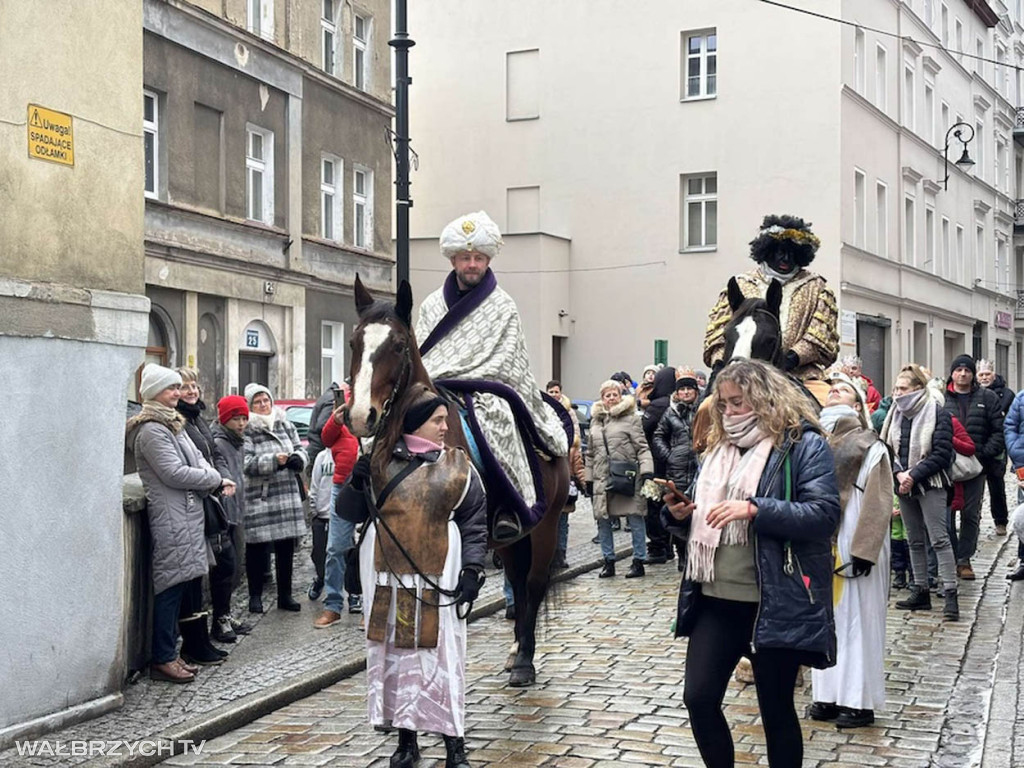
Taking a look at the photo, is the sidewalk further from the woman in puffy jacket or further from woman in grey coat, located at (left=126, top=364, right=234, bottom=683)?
the woman in puffy jacket

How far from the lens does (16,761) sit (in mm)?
6516

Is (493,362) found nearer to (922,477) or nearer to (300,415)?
(922,477)

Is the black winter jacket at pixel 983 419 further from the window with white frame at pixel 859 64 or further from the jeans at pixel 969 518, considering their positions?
the window with white frame at pixel 859 64

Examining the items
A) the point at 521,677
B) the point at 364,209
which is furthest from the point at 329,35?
the point at 521,677

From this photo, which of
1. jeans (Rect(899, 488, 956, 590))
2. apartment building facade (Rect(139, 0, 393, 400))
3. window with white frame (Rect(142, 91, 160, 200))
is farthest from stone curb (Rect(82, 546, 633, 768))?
window with white frame (Rect(142, 91, 160, 200))

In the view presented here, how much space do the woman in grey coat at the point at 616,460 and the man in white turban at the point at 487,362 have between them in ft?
17.6

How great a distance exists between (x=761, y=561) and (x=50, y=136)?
4509 mm

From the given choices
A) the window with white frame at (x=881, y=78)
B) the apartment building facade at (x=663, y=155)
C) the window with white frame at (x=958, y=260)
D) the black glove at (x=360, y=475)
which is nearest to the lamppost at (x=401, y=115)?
the black glove at (x=360, y=475)

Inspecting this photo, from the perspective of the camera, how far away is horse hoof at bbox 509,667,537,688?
27.2 feet

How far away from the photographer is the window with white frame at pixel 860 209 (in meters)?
32.3

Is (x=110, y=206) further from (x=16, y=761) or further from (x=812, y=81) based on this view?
(x=812, y=81)

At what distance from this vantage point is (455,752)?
6.30 meters

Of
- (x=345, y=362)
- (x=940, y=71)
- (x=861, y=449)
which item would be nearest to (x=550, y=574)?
(x=861, y=449)

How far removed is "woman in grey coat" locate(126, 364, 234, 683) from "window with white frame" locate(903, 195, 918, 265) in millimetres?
31185
